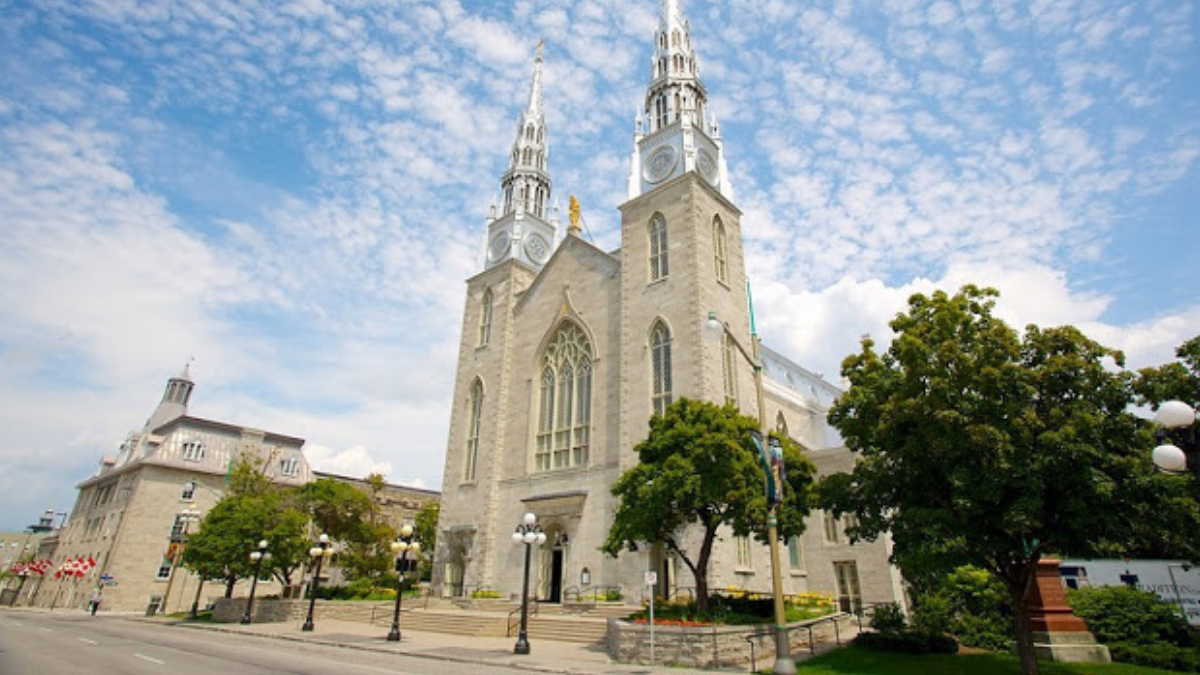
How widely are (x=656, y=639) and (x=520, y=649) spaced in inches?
177

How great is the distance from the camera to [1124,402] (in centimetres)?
1434

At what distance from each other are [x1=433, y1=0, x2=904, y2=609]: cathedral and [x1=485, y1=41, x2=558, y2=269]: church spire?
0.69 feet

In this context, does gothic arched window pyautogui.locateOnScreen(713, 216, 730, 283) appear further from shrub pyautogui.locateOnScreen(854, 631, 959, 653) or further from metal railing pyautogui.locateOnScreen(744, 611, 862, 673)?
shrub pyautogui.locateOnScreen(854, 631, 959, 653)

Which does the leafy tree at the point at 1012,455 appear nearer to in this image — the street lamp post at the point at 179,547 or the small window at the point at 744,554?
the small window at the point at 744,554

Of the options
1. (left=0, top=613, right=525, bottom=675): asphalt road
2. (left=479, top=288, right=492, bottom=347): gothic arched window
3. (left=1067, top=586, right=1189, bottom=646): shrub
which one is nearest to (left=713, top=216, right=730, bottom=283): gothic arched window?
(left=479, top=288, right=492, bottom=347): gothic arched window

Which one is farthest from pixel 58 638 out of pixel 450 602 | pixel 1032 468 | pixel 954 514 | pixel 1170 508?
pixel 1170 508

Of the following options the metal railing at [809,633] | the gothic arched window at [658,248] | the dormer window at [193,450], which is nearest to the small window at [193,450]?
the dormer window at [193,450]

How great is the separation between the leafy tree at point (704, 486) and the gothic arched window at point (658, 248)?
12894mm

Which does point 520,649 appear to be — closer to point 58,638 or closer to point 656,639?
point 656,639

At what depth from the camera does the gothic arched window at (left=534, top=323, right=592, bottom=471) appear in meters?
35.1

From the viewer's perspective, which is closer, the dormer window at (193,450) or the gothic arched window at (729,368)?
the gothic arched window at (729,368)

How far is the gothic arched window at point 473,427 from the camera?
39.8 m

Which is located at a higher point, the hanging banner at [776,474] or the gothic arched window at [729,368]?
the gothic arched window at [729,368]

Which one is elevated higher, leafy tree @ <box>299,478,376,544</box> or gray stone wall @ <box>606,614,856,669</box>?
leafy tree @ <box>299,478,376,544</box>
